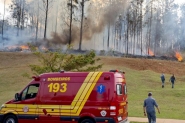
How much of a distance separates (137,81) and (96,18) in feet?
105

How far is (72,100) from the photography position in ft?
41.2

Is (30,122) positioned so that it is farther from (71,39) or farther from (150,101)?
(71,39)

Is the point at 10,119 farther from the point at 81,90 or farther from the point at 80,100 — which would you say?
the point at 81,90

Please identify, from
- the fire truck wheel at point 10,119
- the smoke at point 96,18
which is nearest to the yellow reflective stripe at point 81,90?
the fire truck wheel at point 10,119

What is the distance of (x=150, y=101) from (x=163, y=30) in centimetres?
7030

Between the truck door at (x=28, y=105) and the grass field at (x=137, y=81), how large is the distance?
715cm

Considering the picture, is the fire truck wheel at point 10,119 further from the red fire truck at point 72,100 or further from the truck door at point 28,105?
the truck door at point 28,105

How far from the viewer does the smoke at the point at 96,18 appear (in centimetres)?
6456

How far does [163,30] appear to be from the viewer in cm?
8125

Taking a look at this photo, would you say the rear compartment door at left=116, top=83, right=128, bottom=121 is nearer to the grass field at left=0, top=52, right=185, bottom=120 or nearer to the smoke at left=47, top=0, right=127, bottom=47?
the grass field at left=0, top=52, right=185, bottom=120

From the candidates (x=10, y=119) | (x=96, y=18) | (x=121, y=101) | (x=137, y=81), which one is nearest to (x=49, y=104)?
(x=10, y=119)

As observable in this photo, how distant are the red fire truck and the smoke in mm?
51805

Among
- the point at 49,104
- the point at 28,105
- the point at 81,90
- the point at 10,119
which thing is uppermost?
the point at 81,90

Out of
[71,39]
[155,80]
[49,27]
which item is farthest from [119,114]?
[49,27]
